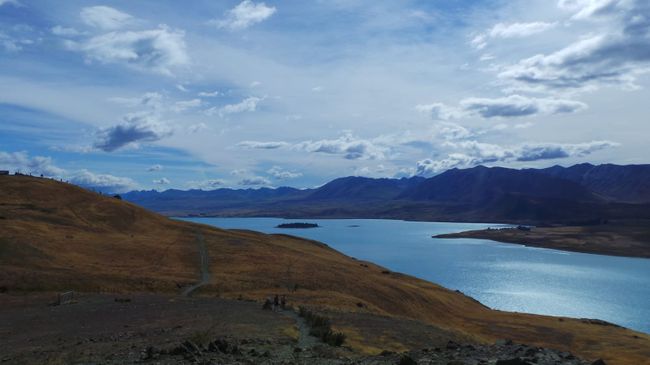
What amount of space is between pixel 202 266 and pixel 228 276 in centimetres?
863

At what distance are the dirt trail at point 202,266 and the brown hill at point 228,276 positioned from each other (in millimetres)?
850

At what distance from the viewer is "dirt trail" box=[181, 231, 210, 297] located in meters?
59.3

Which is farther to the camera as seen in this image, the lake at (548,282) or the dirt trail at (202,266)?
the lake at (548,282)

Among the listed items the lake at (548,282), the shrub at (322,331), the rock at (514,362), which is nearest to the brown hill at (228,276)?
the shrub at (322,331)

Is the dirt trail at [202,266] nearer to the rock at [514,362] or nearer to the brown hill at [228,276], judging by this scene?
the brown hill at [228,276]

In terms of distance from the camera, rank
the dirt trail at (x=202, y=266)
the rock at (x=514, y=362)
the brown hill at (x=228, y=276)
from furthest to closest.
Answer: the dirt trail at (x=202, y=266), the brown hill at (x=228, y=276), the rock at (x=514, y=362)

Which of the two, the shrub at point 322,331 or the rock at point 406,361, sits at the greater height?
the rock at point 406,361

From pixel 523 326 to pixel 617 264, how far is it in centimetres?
14238

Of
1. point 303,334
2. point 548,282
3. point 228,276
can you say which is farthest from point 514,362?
point 548,282

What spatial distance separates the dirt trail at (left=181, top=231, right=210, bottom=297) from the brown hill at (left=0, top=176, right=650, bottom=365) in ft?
2.79

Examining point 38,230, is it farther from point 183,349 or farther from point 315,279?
point 183,349

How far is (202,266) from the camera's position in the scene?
76.1 m

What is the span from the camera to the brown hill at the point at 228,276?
5769cm


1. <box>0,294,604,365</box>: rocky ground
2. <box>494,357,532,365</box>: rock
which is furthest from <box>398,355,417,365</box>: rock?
<box>494,357,532,365</box>: rock
